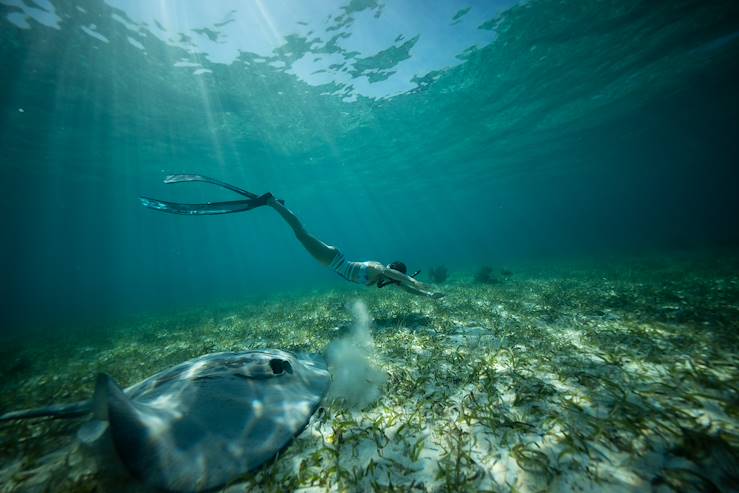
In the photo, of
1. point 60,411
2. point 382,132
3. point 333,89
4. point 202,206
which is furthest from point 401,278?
point 382,132

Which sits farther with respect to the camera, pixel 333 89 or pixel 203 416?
pixel 333 89

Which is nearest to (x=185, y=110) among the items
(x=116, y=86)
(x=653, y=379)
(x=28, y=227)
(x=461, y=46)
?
(x=116, y=86)

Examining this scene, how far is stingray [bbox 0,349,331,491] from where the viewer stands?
6.03 ft

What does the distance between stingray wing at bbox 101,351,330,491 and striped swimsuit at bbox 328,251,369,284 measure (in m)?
3.30

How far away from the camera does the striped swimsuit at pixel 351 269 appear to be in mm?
6562

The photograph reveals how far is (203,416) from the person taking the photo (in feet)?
7.69

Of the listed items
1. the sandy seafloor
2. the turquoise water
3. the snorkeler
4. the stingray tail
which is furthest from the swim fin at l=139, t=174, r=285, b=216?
the turquoise water

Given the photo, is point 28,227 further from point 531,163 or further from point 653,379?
point 531,163

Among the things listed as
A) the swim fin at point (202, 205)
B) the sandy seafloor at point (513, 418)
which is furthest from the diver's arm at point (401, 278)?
the swim fin at point (202, 205)

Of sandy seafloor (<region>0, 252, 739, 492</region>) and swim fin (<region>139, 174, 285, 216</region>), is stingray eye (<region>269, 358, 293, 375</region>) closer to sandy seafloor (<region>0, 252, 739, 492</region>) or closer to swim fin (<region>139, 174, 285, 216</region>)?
sandy seafloor (<region>0, 252, 739, 492</region>)

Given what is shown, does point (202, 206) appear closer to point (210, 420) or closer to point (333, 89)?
point (210, 420)

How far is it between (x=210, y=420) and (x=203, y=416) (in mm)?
80

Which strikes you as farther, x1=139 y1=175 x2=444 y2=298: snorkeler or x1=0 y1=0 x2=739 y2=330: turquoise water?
x1=0 y1=0 x2=739 y2=330: turquoise water

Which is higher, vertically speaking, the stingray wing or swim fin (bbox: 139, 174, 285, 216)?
swim fin (bbox: 139, 174, 285, 216)
